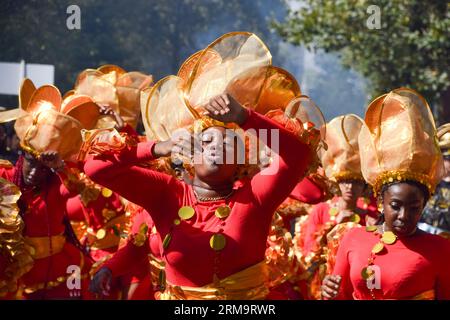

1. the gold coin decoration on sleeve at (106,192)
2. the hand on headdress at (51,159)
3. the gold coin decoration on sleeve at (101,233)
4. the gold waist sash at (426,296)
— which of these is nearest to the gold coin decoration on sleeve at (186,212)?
the gold waist sash at (426,296)

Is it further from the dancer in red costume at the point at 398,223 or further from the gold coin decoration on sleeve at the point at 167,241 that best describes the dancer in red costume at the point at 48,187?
the dancer in red costume at the point at 398,223

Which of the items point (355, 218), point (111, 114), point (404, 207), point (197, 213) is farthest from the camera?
point (111, 114)

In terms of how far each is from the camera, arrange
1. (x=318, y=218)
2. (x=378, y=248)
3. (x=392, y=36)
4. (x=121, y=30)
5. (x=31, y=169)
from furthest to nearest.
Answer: (x=121, y=30), (x=392, y=36), (x=318, y=218), (x=31, y=169), (x=378, y=248)

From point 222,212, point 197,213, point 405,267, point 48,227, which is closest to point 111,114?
point 48,227

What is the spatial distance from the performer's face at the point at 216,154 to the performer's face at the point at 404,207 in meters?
0.91

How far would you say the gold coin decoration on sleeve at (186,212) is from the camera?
4.28 meters

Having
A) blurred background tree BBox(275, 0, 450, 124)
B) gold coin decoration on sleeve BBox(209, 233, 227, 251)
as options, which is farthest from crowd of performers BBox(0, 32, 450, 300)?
blurred background tree BBox(275, 0, 450, 124)

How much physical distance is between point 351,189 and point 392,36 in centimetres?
836

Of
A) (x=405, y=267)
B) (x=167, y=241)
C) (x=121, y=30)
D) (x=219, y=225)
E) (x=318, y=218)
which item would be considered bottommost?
(x=318, y=218)

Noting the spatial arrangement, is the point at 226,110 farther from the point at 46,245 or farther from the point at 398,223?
the point at 46,245

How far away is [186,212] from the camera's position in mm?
4301

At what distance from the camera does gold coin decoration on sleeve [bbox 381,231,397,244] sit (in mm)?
4520

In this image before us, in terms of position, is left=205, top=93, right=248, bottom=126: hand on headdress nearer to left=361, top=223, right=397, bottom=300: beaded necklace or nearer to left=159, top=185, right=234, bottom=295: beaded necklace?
left=159, top=185, right=234, bottom=295: beaded necklace

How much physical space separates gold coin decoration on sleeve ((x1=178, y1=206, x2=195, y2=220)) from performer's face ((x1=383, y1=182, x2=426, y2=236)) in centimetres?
108
